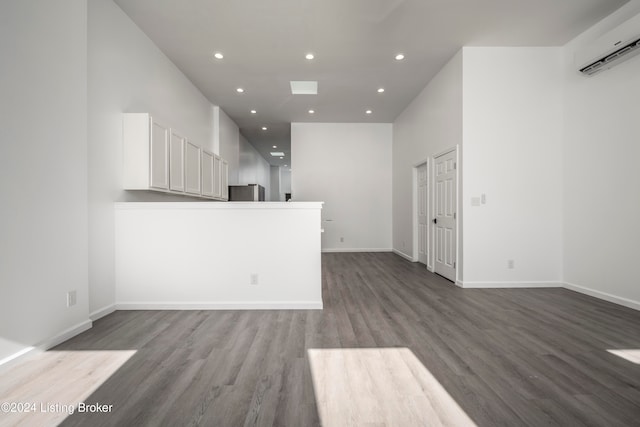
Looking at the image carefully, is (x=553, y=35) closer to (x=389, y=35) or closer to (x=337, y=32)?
(x=389, y=35)

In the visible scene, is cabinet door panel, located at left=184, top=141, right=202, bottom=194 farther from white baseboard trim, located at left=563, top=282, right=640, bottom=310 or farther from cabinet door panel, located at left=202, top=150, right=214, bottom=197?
white baseboard trim, located at left=563, top=282, right=640, bottom=310

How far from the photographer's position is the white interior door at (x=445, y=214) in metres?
4.21

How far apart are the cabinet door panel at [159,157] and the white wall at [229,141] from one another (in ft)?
9.52

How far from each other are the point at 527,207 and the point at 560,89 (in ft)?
5.51

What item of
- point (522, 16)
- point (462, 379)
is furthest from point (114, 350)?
point (522, 16)

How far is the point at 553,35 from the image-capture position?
3680 mm

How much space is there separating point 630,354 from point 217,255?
3479mm

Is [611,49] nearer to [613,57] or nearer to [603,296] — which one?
[613,57]

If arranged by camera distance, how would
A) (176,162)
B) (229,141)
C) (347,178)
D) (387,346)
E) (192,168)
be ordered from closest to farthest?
1. (387,346)
2. (176,162)
3. (192,168)
4. (229,141)
5. (347,178)

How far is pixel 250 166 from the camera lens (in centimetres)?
973

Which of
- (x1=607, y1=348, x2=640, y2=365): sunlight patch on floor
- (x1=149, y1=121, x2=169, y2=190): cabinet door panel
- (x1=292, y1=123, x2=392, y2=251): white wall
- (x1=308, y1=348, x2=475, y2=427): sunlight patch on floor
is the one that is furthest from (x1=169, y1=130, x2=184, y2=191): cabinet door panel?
(x1=607, y1=348, x2=640, y2=365): sunlight patch on floor

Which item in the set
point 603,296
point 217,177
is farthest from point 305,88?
point 603,296

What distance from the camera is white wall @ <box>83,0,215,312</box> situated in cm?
275

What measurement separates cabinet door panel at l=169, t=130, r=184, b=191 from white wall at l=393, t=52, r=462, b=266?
12.6ft
